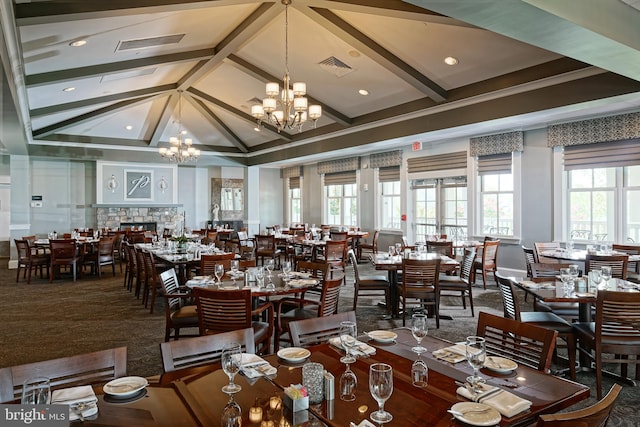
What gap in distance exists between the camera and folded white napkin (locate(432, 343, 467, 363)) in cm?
203

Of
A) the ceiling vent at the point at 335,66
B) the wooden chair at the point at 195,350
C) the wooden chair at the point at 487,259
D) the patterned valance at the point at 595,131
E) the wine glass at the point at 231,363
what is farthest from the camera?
the wooden chair at the point at 487,259

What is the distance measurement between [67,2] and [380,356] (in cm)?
459

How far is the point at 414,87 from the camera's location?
277 inches

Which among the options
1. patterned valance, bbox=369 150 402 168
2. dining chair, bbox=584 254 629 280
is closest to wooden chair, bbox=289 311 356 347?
dining chair, bbox=584 254 629 280

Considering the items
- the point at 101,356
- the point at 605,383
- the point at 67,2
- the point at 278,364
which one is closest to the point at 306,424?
the point at 278,364

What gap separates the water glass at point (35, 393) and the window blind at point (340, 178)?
11.5 m

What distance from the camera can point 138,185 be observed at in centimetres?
1280

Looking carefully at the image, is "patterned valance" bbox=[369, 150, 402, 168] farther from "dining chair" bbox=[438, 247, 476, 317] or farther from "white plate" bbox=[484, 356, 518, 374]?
"white plate" bbox=[484, 356, 518, 374]

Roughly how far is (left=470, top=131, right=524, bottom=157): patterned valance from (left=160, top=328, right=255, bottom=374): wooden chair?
25.6 feet

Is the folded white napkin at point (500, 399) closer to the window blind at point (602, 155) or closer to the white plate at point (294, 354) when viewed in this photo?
the white plate at point (294, 354)

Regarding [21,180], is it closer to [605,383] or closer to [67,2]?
[67,2]

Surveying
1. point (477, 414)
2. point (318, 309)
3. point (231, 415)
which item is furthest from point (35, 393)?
point (318, 309)

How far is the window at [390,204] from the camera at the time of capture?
11.5 m

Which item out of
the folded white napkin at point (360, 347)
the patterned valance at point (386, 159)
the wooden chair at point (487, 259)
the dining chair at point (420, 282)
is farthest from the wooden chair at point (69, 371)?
the patterned valance at point (386, 159)
